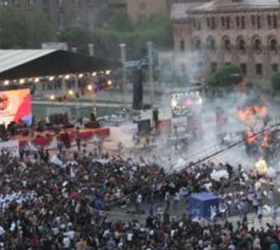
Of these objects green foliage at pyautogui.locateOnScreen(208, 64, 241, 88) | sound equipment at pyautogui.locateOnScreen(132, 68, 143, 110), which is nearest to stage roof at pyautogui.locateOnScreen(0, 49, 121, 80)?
sound equipment at pyautogui.locateOnScreen(132, 68, 143, 110)

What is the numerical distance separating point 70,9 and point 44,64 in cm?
7159

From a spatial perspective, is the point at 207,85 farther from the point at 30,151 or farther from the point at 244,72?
the point at 30,151

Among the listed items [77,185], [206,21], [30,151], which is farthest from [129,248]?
[206,21]

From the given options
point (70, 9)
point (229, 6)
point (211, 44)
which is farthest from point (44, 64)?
point (70, 9)

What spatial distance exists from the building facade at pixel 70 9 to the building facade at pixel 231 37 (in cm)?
3096

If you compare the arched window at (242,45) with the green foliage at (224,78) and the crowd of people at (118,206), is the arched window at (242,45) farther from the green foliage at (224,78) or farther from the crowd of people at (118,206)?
the crowd of people at (118,206)

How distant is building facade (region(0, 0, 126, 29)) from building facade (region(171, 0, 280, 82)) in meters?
31.0

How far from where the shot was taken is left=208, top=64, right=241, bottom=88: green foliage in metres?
82.8

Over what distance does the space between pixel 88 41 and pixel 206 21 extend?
17.1 m

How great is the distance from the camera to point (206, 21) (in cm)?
9125

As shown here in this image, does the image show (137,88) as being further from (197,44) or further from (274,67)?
(197,44)

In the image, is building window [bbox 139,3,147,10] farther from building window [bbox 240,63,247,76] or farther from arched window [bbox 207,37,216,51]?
building window [bbox 240,63,247,76]

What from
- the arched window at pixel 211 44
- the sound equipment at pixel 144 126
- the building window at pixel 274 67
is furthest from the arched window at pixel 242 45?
the sound equipment at pixel 144 126

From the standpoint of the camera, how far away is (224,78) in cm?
8306
